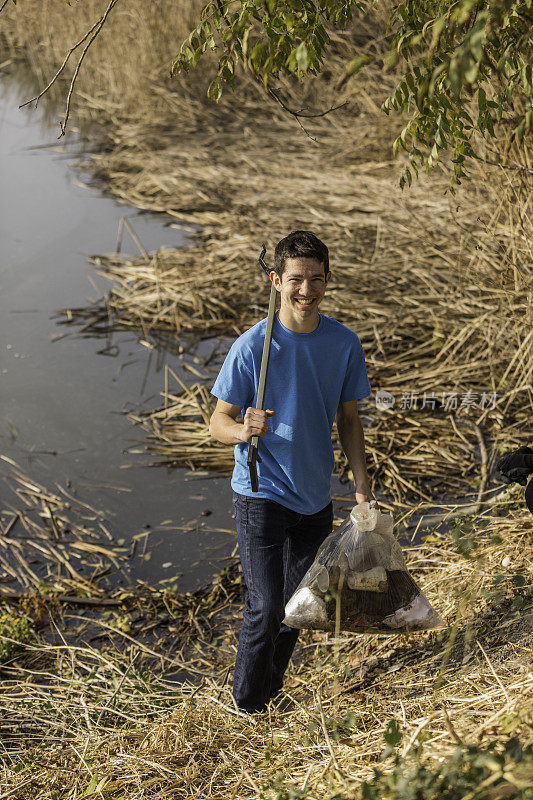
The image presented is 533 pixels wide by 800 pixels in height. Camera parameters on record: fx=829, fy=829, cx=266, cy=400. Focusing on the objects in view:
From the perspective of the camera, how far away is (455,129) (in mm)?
2742

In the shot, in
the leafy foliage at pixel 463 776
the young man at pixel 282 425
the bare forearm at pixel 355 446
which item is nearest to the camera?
the leafy foliage at pixel 463 776

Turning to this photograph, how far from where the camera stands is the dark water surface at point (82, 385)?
475cm

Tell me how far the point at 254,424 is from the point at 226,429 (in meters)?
0.18

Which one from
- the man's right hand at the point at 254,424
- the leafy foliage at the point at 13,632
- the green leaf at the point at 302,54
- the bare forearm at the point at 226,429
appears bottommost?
the leafy foliage at the point at 13,632

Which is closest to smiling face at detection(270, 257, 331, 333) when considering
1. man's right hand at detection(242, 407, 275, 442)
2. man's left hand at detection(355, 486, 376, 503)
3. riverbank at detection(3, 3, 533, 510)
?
man's right hand at detection(242, 407, 275, 442)

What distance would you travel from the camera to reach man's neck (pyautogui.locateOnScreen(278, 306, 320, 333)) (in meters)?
2.75

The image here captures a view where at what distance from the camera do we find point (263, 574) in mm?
2781

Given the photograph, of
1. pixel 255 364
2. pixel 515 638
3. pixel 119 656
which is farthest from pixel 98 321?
pixel 515 638

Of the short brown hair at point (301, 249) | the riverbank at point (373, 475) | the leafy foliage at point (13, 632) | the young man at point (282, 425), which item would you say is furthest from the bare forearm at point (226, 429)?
the leafy foliage at point (13, 632)

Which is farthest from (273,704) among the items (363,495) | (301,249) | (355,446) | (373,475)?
(373,475)

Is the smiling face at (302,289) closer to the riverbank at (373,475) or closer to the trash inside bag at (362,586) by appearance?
the trash inside bag at (362,586)

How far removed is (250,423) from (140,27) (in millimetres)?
11015

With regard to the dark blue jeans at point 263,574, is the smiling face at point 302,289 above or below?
above

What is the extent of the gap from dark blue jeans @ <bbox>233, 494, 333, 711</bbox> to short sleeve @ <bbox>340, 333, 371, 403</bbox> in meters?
0.43
